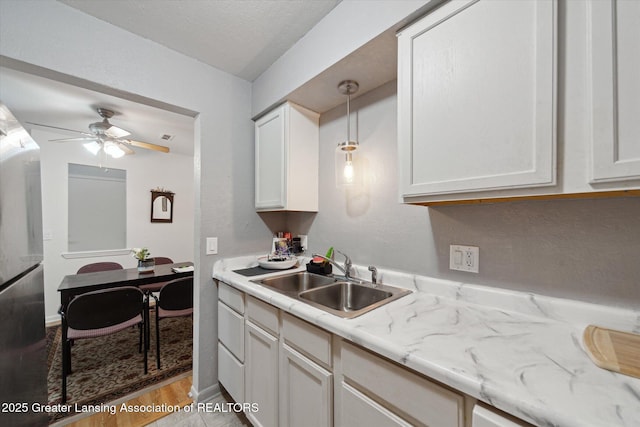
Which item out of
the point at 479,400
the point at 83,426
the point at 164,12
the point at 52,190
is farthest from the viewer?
the point at 52,190

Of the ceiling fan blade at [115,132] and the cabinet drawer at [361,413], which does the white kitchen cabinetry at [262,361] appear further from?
the ceiling fan blade at [115,132]

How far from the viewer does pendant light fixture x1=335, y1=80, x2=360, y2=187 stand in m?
1.46

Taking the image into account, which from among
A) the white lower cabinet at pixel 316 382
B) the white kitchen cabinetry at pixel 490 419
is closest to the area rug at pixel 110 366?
the white lower cabinet at pixel 316 382

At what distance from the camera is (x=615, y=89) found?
0.61 m

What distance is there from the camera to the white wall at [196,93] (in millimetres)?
1196

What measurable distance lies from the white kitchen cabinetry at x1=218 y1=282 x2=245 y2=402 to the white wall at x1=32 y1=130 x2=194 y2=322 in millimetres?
2891

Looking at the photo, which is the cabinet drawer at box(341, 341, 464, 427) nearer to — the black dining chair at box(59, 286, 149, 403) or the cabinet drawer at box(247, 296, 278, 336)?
the cabinet drawer at box(247, 296, 278, 336)

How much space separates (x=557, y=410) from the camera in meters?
0.47

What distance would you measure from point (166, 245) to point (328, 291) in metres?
3.68

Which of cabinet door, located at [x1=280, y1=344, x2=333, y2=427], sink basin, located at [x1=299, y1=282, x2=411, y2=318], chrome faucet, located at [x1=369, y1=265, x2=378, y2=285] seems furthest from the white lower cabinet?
chrome faucet, located at [x1=369, y1=265, x2=378, y2=285]

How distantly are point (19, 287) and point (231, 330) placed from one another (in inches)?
40.1

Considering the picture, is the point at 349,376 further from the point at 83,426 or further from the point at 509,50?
the point at 83,426

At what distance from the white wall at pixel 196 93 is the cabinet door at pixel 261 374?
1.74 feet

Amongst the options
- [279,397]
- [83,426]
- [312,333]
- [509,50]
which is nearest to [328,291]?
[312,333]
